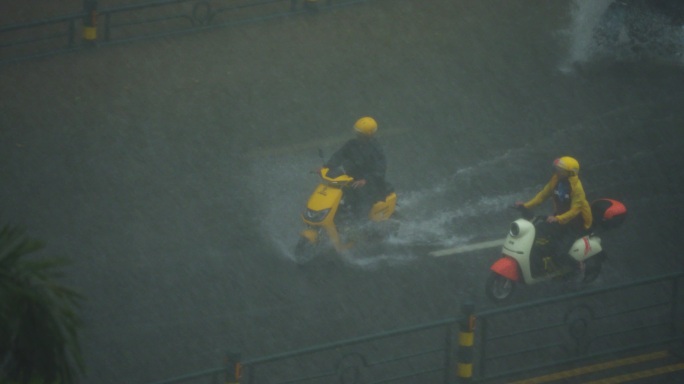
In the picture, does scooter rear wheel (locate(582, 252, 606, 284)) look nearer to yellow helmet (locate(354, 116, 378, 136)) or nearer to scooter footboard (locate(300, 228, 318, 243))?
yellow helmet (locate(354, 116, 378, 136))

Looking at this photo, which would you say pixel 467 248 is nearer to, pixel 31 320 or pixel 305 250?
pixel 305 250

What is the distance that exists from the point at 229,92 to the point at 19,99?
341 centimetres

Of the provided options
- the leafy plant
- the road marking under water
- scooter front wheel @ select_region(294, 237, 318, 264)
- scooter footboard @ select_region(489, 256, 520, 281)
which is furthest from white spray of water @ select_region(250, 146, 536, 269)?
the leafy plant

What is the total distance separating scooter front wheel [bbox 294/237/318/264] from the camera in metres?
13.8

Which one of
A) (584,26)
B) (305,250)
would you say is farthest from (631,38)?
(305,250)

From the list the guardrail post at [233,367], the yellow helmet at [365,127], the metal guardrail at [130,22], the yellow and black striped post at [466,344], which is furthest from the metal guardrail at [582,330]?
the metal guardrail at [130,22]

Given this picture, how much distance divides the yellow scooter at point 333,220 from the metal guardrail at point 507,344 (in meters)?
1.81

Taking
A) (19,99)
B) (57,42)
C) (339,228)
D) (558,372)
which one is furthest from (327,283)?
(57,42)

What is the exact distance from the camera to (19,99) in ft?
59.3

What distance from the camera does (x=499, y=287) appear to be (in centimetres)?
1315

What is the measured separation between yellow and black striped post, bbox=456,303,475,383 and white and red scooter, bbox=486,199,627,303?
2.06 m

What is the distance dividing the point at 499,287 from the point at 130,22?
30.8 feet

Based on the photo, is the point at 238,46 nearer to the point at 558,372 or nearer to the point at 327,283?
the point at 327,283

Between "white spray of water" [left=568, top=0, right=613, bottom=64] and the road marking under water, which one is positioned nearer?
the road marking under water
